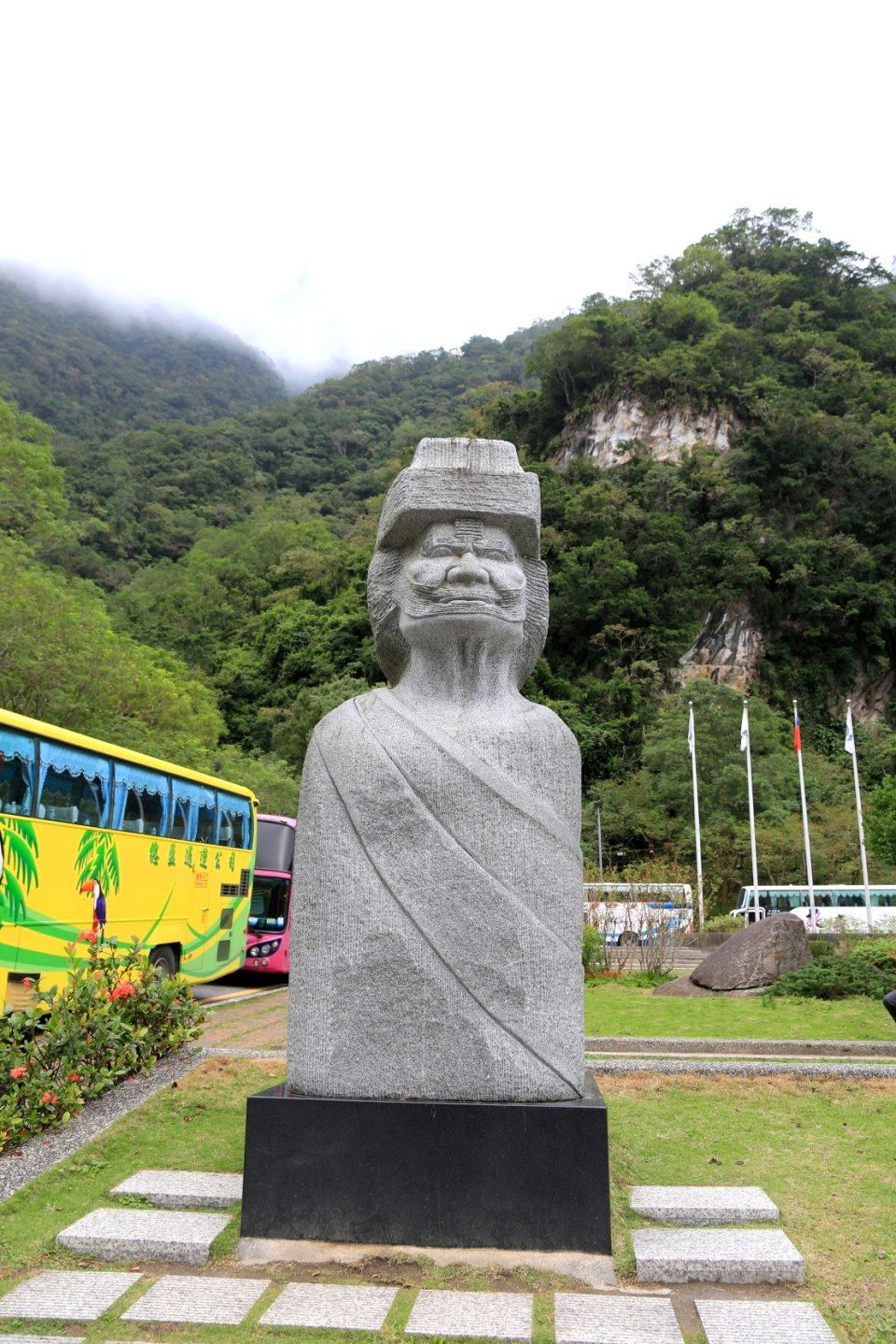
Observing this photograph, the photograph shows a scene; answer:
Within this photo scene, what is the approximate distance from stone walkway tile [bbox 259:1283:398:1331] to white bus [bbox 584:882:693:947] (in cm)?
1218

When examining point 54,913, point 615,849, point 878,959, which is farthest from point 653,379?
point 54,913

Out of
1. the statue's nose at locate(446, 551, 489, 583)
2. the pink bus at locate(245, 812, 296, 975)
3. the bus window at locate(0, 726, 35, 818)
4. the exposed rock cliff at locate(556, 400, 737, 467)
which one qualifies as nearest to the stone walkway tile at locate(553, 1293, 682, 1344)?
the statue's nose at locate(446, 551, 489, 583)

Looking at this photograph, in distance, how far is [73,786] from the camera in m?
8.77

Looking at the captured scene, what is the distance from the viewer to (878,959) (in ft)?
39.0

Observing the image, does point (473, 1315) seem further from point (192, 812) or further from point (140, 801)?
point (192, 812)

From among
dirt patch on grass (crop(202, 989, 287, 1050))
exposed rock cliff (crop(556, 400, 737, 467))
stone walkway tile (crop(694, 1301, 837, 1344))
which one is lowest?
stone walkway tile (crop(694, 1301, 837, 1344))

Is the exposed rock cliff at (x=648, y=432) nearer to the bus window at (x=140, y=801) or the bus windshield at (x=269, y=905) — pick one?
the bus windshield at (x=269, y=905)

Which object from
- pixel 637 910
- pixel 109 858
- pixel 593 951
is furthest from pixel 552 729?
→ pixel 637 910

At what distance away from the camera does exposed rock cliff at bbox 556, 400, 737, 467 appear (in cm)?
4416

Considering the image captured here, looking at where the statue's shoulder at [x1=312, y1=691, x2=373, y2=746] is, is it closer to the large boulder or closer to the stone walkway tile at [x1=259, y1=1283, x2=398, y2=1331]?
the stone walkway tile at [x1=259, y1=1283, x2=398, y2=1331]

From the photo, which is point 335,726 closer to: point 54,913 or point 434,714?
point 434,714

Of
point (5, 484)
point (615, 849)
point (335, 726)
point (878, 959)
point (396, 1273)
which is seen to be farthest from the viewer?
point (615, 849)

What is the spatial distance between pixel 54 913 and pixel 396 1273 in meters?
5.96

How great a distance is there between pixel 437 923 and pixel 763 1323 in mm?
1505
